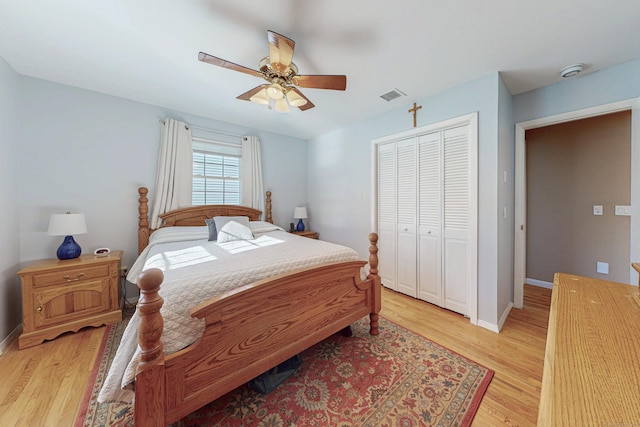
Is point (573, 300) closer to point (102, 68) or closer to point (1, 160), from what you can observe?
point (102, 68)

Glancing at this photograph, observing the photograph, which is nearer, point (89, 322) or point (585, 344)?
point (585, 344)

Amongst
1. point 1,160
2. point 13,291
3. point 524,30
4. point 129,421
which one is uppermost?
point 524,30

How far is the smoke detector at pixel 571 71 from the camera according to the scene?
6.59 feet

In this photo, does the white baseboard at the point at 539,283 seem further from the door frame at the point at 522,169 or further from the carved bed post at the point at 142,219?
the carved bed post at the point at 142,219

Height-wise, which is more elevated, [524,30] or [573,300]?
[524,30]

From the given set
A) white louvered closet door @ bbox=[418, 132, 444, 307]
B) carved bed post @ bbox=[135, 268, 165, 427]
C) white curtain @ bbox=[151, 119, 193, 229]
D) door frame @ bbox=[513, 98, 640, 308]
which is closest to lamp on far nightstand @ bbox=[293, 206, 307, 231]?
white curtain @ bbox=[151, 119, 193, 229]

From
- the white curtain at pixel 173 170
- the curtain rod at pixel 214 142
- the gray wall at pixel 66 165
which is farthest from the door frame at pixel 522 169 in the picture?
the gray wall at pixel 66 165

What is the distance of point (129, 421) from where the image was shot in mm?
1321

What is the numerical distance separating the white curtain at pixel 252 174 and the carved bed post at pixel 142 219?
127 cm

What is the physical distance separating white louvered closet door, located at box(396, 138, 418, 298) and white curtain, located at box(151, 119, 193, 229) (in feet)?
9.38

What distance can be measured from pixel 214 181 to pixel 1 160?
1.89 meters

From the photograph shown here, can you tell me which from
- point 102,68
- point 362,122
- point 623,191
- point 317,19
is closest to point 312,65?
point 317,19

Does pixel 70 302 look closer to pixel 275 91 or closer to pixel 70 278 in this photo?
pixel 70 278

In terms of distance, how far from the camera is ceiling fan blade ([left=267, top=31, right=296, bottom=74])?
1.52 m
